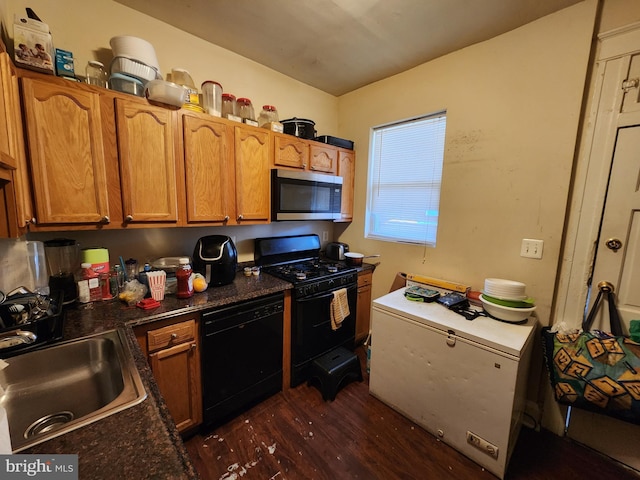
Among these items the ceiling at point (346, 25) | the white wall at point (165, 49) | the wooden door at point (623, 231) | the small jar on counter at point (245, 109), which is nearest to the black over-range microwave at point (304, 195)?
the small jar on counter at point (245, 109)

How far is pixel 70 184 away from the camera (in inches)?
54.0

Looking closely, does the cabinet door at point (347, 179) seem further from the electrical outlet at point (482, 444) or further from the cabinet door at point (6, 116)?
the cabinet door at point (6, 116)

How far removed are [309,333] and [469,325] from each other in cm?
114

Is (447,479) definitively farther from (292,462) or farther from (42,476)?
(42,476)

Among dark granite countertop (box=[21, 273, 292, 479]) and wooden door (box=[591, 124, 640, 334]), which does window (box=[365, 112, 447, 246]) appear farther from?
dark granite countertop (box=[21, 273, 292, 479])

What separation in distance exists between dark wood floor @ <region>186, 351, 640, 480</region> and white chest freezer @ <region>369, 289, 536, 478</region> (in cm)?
11

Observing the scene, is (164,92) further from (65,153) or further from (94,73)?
(65,153)

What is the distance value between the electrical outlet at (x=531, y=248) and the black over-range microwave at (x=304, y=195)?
1.54 m

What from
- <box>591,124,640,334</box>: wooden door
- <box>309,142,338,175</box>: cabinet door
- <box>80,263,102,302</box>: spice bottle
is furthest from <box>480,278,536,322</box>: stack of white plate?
<box>80,263,102,302</box>: spice bottle

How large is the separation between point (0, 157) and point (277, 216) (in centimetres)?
149

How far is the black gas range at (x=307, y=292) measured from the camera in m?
2.03

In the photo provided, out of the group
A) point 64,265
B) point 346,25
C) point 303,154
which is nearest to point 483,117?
point 346,25

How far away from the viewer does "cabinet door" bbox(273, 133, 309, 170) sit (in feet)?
7.06

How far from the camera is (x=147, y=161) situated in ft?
5.14
